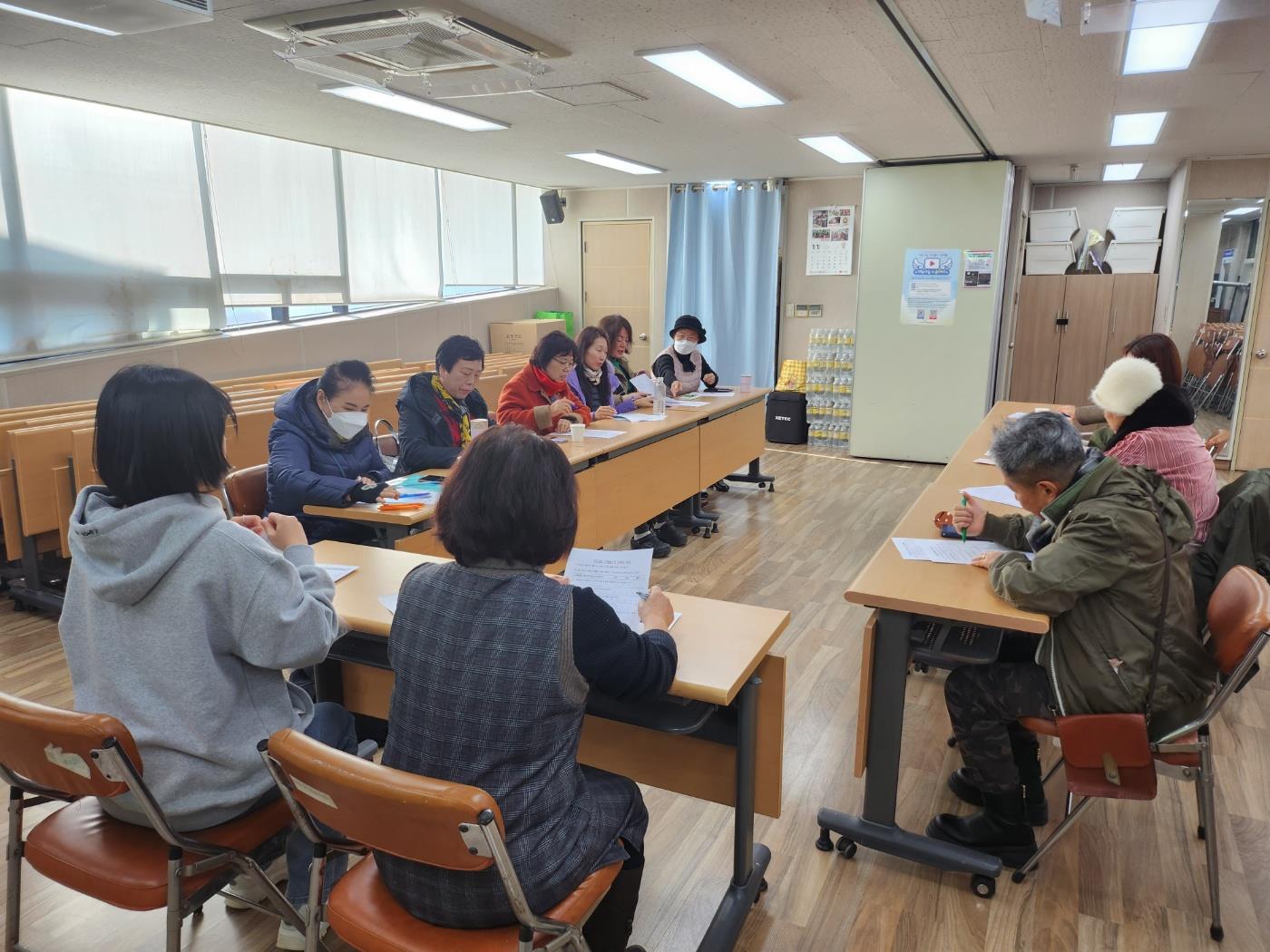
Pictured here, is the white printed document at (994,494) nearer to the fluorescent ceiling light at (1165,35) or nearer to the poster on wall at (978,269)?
the fluorescent ceiling light at (1165,35)

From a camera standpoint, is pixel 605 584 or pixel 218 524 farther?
pixel 605 584

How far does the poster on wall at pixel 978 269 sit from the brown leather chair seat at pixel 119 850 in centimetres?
699

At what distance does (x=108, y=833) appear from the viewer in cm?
161

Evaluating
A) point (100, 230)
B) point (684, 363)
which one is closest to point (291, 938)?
point (684, 363)

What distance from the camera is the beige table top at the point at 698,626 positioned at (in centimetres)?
169

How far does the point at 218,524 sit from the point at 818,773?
2.06m

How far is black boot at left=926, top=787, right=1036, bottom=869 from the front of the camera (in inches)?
90.6

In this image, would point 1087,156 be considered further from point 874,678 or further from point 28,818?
point 28,818

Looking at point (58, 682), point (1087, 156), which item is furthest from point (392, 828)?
point (1087, 156)

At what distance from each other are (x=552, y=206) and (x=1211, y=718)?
877 cm

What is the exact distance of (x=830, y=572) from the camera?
→ 4801 mm

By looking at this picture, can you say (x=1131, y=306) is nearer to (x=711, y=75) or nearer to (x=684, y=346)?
(x=684, y=346)

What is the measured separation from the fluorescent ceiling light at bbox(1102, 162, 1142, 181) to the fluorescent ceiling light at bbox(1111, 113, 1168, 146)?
3.81 ft

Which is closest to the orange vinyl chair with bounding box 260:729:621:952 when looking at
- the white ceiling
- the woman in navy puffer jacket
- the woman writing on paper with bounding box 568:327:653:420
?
the woman in navy puffer jacket
